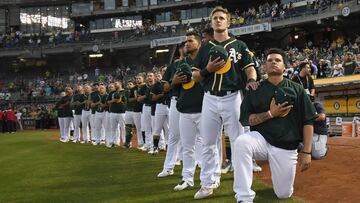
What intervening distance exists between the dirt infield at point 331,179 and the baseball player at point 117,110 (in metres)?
7.33

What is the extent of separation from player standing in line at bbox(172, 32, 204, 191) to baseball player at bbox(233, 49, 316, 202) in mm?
1637

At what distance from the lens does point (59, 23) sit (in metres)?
54.9

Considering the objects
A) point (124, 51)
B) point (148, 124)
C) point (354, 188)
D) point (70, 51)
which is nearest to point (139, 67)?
point (124, 51)

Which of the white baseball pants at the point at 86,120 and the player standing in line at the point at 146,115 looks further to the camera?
the white baseball pants at the point at 86,120

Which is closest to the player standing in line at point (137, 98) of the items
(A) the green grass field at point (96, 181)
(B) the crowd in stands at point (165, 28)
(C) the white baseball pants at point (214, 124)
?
(A) the green grass field at point (96, 181)

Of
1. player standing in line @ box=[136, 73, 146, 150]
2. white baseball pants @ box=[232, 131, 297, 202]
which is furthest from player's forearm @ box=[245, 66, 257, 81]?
player standing in line @ box=[136, 73, 146, 150]

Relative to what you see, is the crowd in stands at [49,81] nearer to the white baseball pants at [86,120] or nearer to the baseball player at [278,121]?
the white baseball pants at [86,120]

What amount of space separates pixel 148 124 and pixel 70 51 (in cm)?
3660

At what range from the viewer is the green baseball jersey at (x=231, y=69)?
6.38 m

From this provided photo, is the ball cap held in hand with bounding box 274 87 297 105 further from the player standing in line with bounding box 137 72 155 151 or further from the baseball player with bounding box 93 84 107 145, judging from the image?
the baseball player with bounding box 93 84 107 145

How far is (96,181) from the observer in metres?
8.46

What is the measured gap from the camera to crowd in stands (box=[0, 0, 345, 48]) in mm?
35053

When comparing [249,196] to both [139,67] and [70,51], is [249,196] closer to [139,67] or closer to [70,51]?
[139,67]

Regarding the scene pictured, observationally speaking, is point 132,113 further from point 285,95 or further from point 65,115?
point 285,95
